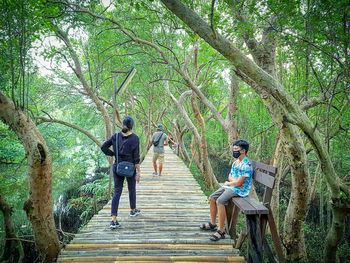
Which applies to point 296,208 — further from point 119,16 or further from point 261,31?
point 119,16

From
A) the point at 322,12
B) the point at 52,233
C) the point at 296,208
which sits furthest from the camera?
the point at 296,208

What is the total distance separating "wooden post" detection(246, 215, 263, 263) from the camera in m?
3.47

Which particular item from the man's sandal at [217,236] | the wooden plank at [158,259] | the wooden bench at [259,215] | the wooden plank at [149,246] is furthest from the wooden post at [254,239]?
the man's sandal at [217,236]

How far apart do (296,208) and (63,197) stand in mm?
14281

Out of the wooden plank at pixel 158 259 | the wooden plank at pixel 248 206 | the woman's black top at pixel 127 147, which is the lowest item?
the wooden plank at pixel 158 259

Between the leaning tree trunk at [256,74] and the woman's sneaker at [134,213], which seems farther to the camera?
the woman's sneaker at [134,213]

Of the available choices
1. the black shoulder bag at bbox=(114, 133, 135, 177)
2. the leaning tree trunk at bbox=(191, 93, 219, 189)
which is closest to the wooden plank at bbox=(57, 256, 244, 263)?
the black shoulder bag at bbox=(114, 133, 135, 177)

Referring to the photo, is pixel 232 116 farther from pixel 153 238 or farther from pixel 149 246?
pixel 149 246

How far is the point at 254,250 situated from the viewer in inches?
138

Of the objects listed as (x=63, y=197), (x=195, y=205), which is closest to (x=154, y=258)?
(x=195, y=205)

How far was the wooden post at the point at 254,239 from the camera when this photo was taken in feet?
11.4

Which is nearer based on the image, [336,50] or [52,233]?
[336,50]

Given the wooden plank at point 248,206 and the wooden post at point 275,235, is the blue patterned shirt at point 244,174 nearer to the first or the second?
the wooden plank at point 248,206

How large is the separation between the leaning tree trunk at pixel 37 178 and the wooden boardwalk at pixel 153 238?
0.67 m
